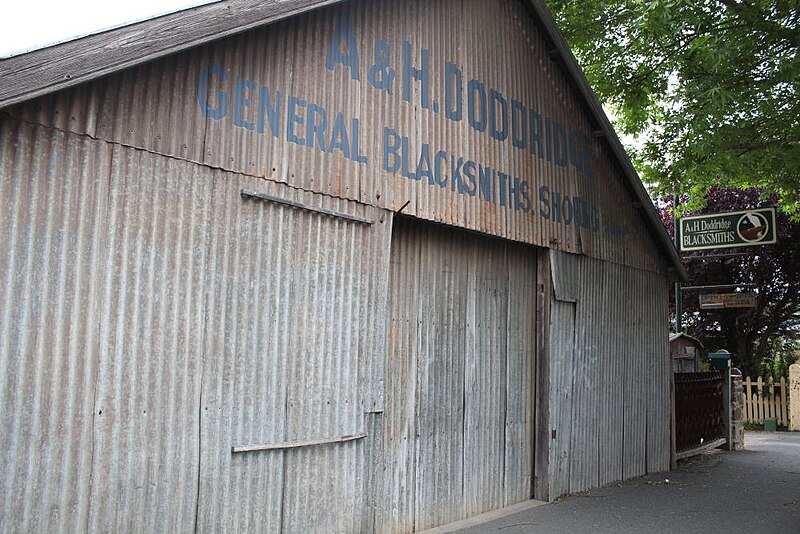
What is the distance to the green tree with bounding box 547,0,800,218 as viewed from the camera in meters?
11.2

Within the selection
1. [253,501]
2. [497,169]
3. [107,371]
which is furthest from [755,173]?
[107,371]

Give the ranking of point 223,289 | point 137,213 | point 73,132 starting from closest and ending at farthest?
1. point 73,132
2. point 137,213
3. point 223,289

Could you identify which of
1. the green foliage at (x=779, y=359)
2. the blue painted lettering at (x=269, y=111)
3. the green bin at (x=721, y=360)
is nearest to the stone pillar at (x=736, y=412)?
the green bin at (x=721, y=360)

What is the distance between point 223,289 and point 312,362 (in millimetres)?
1090

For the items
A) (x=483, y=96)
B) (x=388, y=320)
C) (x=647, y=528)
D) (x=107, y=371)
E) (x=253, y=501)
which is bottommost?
(x=647, y=528)

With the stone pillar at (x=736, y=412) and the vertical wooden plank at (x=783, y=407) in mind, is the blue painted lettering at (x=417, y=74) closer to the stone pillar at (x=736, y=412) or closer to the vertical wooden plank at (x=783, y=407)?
the stone pillar at (x=736, y=412)

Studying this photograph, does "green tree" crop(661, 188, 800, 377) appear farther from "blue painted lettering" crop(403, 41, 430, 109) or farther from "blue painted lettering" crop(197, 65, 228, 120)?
"blue painted lettering" crop(197, 65, 228, 120)

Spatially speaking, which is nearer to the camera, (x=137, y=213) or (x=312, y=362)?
(x=137, y=213)

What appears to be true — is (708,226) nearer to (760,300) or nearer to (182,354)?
(760,300)

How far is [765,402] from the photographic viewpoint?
67.7ft

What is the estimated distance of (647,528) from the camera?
26.7 feet

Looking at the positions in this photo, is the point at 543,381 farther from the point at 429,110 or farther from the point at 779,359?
the point at 779,359

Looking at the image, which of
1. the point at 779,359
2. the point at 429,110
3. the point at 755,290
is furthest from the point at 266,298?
the point at 779,359

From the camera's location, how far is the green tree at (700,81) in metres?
11.2
